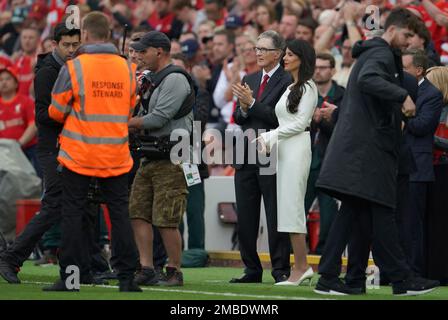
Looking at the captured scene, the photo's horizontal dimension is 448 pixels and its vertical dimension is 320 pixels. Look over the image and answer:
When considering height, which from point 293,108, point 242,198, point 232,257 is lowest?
point 232,257

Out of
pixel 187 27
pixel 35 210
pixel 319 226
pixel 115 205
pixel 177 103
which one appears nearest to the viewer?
pixel 115 205

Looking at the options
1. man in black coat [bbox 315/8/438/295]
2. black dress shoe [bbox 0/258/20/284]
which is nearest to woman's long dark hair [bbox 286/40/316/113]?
man in black coat [bbox 315/8/438/295]

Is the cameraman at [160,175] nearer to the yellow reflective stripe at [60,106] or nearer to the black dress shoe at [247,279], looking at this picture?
the black dress shoe at [247,279]

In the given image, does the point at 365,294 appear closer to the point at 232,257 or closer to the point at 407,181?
the point at 407,181

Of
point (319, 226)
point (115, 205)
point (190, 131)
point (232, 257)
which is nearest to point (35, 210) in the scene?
point (232, 257)

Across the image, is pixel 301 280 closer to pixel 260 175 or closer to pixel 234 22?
pixel 260 175

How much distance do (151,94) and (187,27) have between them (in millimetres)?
8744

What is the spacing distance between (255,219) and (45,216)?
2.29 m

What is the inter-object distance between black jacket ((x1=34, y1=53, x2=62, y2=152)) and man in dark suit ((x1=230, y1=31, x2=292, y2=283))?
1.89m

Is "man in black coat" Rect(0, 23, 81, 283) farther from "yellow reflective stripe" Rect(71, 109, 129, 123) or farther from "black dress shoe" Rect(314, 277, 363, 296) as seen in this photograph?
"black dress shoe" Rect(314, 277, 363, 296)

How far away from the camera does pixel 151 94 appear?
1202 cm

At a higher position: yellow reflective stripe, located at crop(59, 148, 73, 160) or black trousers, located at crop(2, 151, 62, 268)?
yellow reflective stripe, located at crop(59, 148, 73, 160)

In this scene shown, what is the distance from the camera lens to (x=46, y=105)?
12000 mm

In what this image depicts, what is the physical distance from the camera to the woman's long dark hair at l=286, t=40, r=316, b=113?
12.4m
